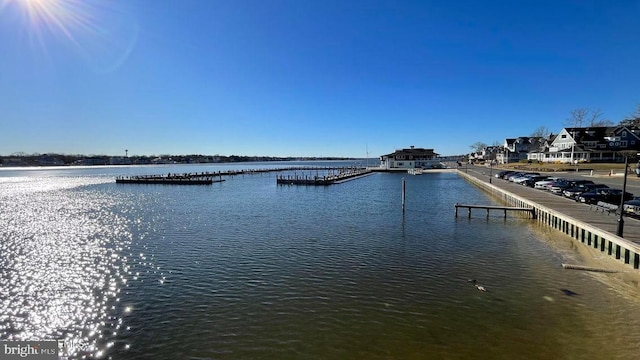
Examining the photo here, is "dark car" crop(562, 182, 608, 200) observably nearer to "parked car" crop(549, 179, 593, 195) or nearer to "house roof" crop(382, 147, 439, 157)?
"parked car" crop(549, 179, 593, 195)

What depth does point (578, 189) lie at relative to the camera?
1201 inches

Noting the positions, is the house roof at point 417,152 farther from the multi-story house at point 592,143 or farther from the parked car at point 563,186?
the parked car at point 563,186

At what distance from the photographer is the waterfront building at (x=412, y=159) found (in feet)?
369

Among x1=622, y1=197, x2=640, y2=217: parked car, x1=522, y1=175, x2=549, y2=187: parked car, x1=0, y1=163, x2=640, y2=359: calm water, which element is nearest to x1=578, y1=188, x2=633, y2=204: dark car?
x1=622, y1=197, x2=640, y2=217: parked car

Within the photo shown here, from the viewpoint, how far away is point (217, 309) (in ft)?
39.8

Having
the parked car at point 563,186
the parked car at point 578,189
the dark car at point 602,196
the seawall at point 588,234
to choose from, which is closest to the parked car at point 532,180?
the parked car at point 563,186

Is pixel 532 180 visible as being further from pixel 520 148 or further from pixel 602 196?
pixel 520 148

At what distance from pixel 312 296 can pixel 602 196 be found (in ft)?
87.1

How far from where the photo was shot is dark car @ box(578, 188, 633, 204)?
84.4 ft

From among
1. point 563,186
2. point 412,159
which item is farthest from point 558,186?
point 412,159

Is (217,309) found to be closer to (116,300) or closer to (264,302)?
(264,302)

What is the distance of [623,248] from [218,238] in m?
22.7

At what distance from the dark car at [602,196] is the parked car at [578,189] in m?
1.39

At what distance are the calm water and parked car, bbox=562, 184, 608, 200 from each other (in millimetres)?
8755
